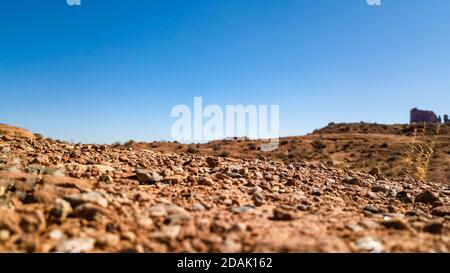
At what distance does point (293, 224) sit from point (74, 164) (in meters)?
3.94

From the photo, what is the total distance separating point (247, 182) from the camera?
5.64 meters

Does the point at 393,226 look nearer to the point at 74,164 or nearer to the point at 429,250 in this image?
the point at 429,250

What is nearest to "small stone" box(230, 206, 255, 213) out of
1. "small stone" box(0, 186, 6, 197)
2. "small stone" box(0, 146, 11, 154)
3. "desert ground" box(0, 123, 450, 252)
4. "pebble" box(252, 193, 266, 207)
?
"desert ground" box(0, 123, 450, 252)

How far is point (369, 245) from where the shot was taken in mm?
2877

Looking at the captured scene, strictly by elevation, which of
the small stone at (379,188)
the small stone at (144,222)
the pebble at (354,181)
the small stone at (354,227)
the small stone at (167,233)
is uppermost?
the small stone at (144,222)

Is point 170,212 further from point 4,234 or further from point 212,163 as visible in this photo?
point 212,163

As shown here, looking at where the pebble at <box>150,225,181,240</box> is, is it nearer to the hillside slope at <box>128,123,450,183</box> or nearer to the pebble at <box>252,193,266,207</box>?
the pebble at <box>252,193,266,207</box>

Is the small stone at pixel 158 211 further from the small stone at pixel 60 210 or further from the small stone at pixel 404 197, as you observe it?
the small stone at pixel 404 197

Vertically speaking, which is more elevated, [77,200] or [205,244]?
[77,200]

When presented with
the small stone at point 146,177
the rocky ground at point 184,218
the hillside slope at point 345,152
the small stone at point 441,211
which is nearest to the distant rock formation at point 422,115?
the hillside slope at point 345,152

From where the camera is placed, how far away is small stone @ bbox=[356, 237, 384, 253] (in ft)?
9.19

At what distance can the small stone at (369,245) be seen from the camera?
9.19 feet

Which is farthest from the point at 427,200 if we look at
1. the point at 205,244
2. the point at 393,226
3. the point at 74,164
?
the point at 74,164

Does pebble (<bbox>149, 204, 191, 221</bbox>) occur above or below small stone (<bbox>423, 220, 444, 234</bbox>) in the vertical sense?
above
